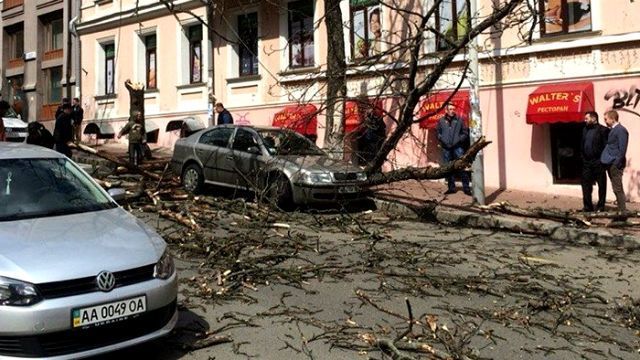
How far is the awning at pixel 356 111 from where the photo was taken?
11258 mm

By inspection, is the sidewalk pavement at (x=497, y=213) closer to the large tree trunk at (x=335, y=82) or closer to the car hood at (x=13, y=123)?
the large tree trunk at (x=335, y=82)

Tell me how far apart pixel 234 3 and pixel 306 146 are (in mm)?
9494

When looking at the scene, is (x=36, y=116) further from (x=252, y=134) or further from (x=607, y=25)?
(x=607, y=25)

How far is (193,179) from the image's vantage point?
1312 centimetres

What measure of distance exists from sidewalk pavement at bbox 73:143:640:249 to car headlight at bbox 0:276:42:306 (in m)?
8.20

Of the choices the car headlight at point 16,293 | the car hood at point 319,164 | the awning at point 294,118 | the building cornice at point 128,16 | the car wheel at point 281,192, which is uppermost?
the building cornice at point 128,16

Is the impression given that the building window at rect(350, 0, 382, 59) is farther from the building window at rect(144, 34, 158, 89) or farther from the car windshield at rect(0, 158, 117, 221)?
the car windshield at rect(0, 158, 117, 221)

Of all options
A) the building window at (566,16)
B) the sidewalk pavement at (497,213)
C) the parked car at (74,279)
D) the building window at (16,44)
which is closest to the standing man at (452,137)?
the sidewalk pavement at (497,213)


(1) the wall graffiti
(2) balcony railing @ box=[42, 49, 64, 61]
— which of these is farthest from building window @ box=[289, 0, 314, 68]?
(2) balcony railing @ box=[42, 49, 64, 61]

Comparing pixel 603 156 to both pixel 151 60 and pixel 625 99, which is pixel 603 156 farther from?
pixel 151 60

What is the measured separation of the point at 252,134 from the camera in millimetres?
12211

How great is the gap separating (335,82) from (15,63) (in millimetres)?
26304

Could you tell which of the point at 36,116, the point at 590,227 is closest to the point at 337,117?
the point at 590,227

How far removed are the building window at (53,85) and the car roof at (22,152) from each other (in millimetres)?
26226
